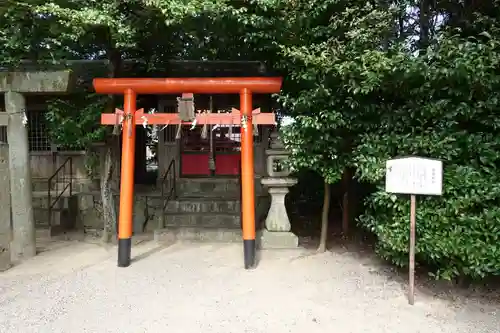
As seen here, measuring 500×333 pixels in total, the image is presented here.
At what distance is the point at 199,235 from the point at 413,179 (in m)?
4.36

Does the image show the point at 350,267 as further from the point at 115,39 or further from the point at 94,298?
the point at 115,39

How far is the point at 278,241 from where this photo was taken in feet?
21.4

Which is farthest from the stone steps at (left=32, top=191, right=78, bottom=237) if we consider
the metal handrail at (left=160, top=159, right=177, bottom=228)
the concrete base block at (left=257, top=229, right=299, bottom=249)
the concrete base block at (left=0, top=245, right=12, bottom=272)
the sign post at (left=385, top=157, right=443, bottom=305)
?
the sign post at (left=385, top=157, right=443, bottom=305)

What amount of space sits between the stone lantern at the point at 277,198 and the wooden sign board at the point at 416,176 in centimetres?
220

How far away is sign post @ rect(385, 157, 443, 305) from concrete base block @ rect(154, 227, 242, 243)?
3.62 m

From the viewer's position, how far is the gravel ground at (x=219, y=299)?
3961 mm

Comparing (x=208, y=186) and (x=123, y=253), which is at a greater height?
(x=208, y=186)

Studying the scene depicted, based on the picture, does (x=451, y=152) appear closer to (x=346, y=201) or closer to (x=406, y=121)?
(x=406, y=121)

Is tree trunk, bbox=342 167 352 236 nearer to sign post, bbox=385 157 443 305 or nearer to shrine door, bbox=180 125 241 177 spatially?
sign post, bbox=385 157 443 305

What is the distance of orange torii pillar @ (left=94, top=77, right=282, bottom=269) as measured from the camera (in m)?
5.63

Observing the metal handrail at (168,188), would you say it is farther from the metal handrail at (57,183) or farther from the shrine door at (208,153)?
the metal handrail at (57,183)

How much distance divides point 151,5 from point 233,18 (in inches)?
45.7

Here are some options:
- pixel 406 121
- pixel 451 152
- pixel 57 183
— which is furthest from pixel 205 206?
pixel 451 152

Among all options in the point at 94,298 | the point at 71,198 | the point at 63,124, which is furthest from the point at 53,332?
the point at 71,198
